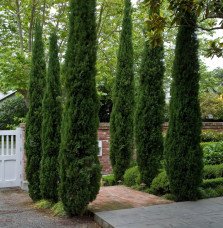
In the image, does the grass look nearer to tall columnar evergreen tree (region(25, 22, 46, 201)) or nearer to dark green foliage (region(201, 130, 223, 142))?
tall columnar evergreen tree (region(25, 22, 46, 201))

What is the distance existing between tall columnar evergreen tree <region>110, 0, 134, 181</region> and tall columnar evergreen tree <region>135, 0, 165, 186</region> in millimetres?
904

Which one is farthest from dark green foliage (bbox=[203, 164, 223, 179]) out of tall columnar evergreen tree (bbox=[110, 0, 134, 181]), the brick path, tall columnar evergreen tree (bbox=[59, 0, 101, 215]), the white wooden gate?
the white wooden gate

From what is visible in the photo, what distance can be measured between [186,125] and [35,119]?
10.3 ft

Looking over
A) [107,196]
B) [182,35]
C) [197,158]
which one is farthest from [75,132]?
[182,35]

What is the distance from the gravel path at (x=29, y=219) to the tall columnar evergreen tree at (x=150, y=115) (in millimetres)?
2331

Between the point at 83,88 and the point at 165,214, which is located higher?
the point at 83,88

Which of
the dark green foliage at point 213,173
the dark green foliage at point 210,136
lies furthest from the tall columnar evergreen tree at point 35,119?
the dark green foliage at point 210,136

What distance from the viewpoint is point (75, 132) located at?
553 centimetres

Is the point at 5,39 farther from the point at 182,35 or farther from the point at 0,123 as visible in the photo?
the point at 182,35

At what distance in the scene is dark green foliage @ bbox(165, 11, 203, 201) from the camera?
629 centimetres

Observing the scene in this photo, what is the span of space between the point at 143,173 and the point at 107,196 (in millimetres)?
1124

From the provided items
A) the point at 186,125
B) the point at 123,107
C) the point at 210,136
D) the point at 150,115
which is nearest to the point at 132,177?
Answer: the point at 150,115

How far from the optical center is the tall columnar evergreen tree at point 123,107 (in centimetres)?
856

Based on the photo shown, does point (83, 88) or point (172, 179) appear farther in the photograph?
point (172, 179)
